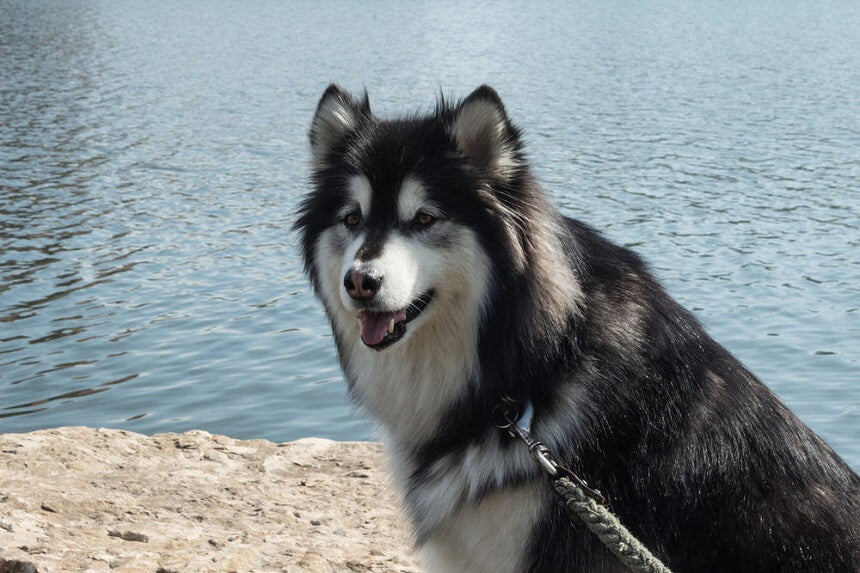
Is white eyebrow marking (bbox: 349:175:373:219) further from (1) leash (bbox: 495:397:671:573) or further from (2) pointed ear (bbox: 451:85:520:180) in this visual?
(1) leash (bbox: 495:397:671:573)

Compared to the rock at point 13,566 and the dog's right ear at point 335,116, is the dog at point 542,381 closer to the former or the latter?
the dog's right ear at point 335,116

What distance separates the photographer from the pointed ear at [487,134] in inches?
145

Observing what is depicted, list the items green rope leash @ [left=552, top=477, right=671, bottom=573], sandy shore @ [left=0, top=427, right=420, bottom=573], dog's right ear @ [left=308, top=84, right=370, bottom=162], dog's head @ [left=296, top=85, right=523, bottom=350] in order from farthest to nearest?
sandy shore @ [left=0, top=427, right=420, bottom=573]
dog's right ear @ [left=308, top=84, right=370, bottom=162]
dog's head @ [left=296, top=85, right=523, bottom=350]
green rope leash @ [left=552, top=477, right=671, bottom=573]

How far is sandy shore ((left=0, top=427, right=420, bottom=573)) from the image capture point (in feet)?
15.0

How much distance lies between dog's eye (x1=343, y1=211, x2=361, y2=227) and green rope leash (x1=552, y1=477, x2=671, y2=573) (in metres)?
1.24

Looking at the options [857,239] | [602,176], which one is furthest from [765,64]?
[857,239]

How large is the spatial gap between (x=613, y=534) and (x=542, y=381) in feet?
1.95

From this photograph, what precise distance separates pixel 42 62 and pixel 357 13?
72.5 ft

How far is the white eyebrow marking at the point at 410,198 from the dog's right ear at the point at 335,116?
42 centimetres

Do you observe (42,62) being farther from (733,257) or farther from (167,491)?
(167,491)

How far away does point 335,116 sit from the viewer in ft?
13.1

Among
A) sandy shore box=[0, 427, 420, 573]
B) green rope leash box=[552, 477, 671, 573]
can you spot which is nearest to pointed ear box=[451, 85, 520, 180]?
green rope leash box=[552, 477, 671, 573]

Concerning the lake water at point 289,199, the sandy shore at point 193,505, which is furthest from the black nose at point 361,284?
the sandy shore at point 193,505

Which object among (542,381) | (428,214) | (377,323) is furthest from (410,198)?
(542,381)
